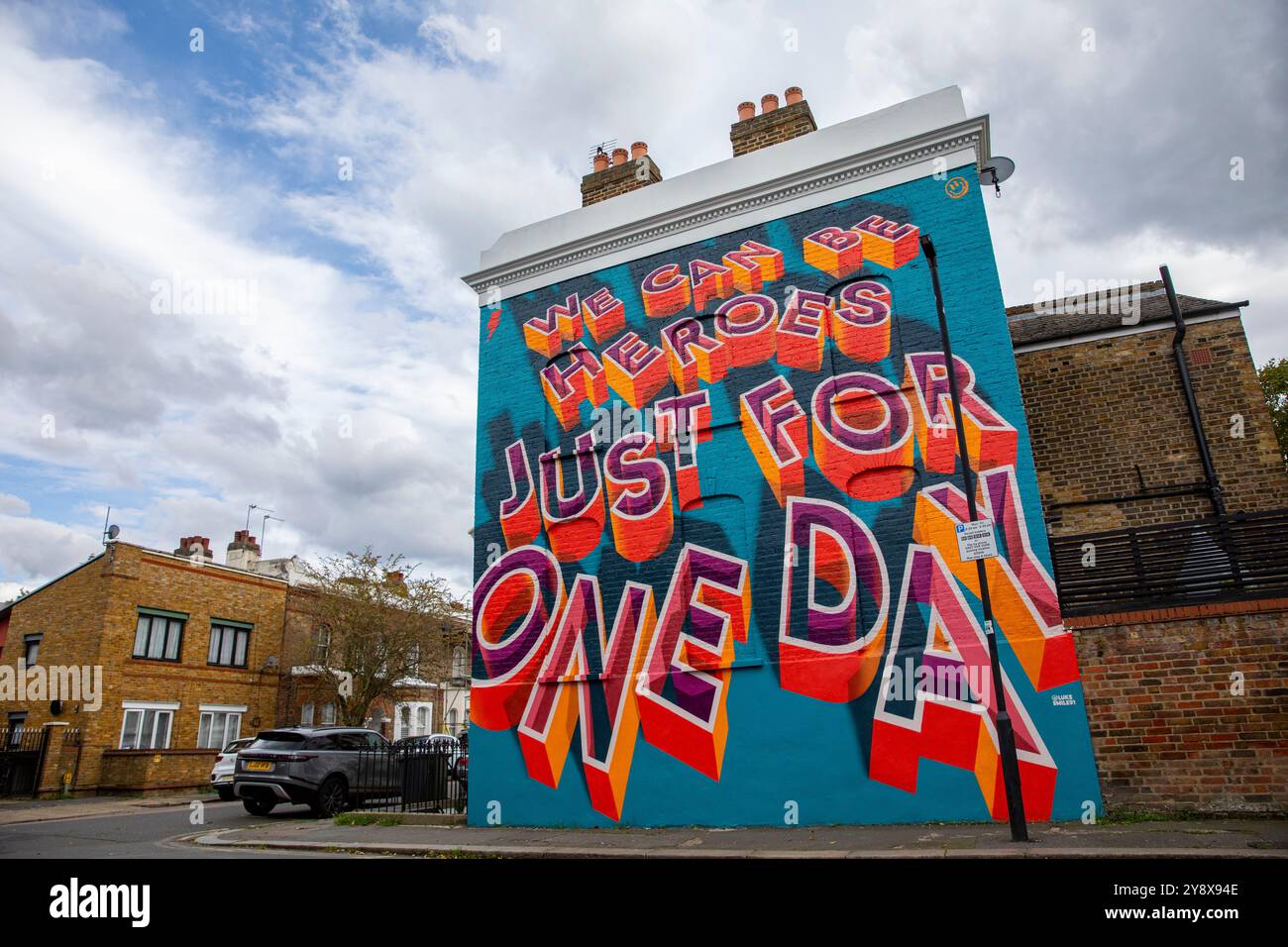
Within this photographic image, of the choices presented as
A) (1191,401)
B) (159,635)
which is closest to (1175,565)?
(1191,401)

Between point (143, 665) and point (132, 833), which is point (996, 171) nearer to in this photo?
point (132, 833)

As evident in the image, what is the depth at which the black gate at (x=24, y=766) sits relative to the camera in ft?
72.8

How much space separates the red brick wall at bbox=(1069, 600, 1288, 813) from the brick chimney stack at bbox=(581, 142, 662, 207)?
1129 centimetres

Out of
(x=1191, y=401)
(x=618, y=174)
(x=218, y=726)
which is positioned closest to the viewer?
(x=1191, y=401)

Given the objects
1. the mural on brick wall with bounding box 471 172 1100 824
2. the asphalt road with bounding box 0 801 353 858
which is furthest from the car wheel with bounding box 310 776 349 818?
the mural on brick wall with bounding box 471 172 1100 824

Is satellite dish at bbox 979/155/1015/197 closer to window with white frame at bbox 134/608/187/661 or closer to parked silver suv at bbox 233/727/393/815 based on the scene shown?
parked silver suv at bbox 233/727/393/815

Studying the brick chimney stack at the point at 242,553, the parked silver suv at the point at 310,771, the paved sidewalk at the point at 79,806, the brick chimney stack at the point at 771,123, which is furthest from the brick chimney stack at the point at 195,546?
the brick chimney stack at the point at 771,123

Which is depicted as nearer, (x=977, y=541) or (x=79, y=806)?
(x=977, y=541)

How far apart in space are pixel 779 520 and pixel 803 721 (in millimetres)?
2892

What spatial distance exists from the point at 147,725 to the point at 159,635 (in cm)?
282

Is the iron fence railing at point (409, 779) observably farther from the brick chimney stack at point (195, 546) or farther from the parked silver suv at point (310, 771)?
the brick chimney stack at point (195, 546)

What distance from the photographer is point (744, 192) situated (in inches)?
522

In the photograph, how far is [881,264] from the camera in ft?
39.8

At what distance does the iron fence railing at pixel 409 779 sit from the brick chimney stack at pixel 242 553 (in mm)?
20574
